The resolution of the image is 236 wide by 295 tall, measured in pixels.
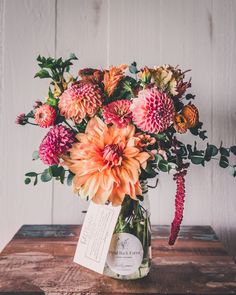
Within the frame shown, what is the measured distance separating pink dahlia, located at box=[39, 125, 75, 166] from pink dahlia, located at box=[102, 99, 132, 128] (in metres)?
0.08

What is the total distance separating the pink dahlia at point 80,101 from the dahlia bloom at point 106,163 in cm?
3

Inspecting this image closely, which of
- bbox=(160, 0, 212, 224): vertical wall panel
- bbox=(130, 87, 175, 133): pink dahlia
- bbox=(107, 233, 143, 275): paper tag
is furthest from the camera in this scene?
bbox=(160, 0, 212, 224): vertical wall panel

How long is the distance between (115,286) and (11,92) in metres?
0.74

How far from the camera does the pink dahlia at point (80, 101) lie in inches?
33.9

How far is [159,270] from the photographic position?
3.30 ft

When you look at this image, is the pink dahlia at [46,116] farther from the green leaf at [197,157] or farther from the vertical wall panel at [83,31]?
the vertical wall panel at [83,31]

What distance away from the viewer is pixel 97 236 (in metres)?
0.96

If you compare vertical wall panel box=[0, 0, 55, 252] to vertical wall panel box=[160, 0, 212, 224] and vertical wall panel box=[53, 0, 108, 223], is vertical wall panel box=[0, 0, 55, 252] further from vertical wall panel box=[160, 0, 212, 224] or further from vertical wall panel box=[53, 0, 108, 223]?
vertical wall panel box=[160, 0, 212, 224]

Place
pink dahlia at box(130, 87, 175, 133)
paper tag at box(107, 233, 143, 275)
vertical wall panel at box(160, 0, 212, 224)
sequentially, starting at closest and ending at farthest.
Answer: pink dahlia at box(130, 87, 175, 133) < paper tag at box(107, 233, 143, 275) < vertical wall panel at box(160, 0, 212, 224)

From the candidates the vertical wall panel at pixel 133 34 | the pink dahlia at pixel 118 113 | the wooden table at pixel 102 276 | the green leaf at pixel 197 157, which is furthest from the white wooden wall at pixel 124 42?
the pink dahlia at pixel 118 113

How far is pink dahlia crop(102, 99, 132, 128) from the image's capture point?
861mm

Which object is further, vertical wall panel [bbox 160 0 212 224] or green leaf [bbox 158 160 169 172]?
vertical wall panel [bbox 160 0 212 224]

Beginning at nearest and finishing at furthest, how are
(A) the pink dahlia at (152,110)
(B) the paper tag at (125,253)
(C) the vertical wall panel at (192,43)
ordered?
1. (A) the pink dahlia at (152,110)
2. (B) the paper tag at (125,253)
3. (C) the vertical wall panel at (192,43)

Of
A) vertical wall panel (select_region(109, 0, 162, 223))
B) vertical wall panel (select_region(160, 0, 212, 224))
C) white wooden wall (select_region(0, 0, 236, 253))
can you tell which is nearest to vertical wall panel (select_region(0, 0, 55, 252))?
white wooden wall (select_region(0, 0, 236, 253))
